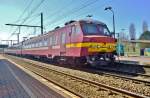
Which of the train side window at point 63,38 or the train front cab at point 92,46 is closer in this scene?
the train front cab at point 92,46

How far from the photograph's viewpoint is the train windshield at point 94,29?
20391 millimetres

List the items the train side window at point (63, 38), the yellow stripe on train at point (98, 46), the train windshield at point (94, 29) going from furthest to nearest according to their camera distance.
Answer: the train side window at point (63, 38) → the train windshield at point (94, 29) → the yellow stripe on train at point (98, 46)

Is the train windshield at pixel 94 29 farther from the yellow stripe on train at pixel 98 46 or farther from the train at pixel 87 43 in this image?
the yellow stripe on train at pixel 98 46

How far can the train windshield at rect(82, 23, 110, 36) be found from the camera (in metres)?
20.4

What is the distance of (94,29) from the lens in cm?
2089

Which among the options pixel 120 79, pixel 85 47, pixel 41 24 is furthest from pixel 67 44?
pixel 41 24

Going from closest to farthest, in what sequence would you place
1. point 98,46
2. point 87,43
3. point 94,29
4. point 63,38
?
point 87,43, point 98,46, point 94,29, point 63,38

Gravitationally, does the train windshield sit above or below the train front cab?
above

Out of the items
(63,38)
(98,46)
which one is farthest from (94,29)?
(63,38)

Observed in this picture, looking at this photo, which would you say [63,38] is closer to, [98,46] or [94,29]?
[94,29]

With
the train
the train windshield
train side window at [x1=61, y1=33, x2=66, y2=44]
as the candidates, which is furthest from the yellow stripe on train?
train side window at [x1=61, y1=33, x2=66, y2=44]

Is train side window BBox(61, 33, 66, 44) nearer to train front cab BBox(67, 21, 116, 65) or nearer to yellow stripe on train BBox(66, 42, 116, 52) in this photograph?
train front cab BBox(67, 21, 116, 65)

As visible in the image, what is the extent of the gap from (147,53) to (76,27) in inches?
1448

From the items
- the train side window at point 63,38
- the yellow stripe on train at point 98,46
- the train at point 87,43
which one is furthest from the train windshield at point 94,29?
the train side window at point 63,38
